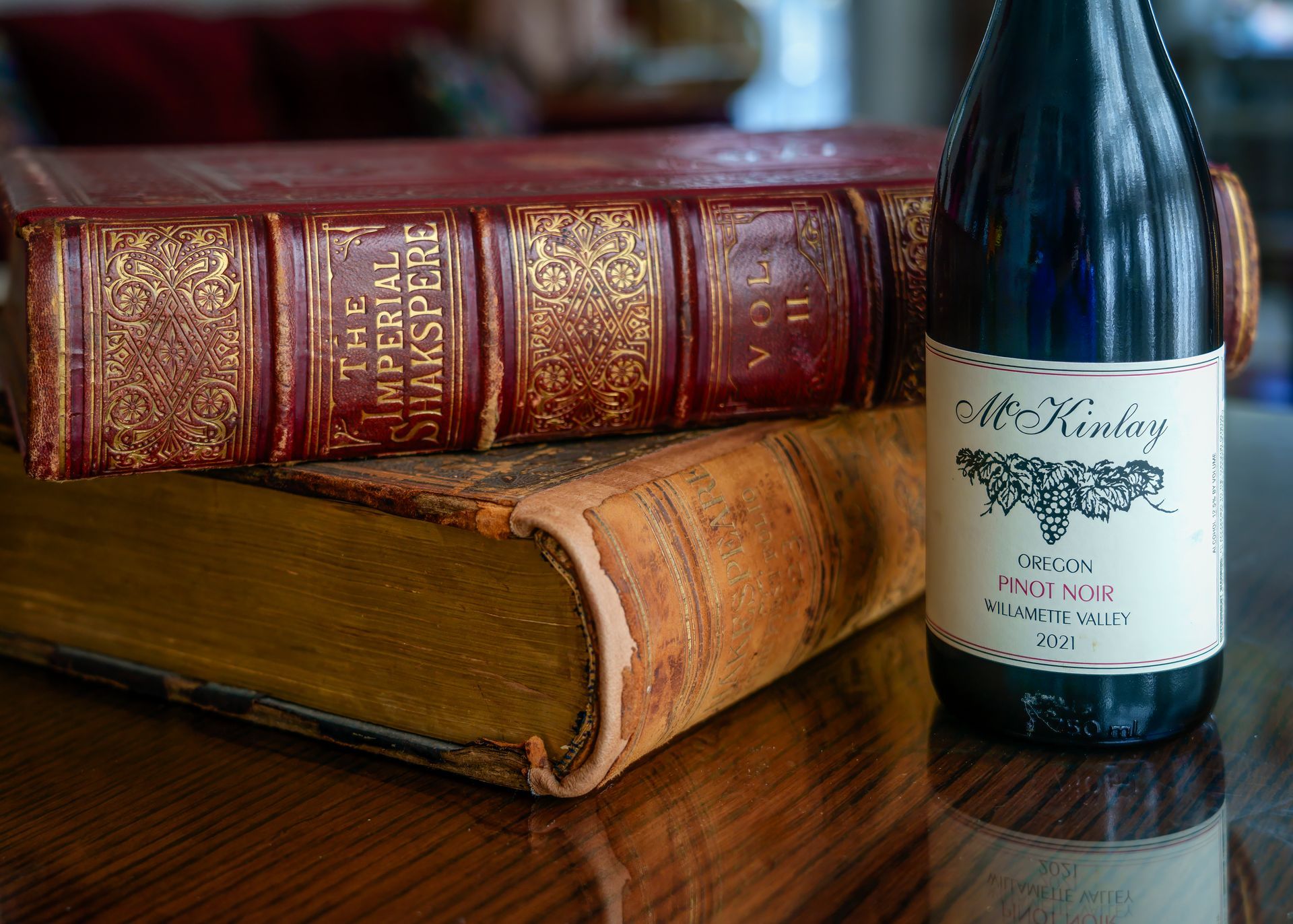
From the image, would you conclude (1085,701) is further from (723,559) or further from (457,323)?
(457,323)

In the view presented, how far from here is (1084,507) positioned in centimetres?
44

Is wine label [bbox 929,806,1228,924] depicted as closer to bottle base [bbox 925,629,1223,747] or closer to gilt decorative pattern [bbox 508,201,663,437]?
bottle base [bbox 925,629,1223,747]

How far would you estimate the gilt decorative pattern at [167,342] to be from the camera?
0.48m

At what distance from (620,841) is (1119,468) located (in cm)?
21

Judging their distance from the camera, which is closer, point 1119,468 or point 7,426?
point 1119,468

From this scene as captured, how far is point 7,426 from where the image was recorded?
58 centimetres

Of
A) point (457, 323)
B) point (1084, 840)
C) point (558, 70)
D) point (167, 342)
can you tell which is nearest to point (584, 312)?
point (457, 323)

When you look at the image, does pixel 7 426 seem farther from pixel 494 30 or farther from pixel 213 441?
pixel 494 30

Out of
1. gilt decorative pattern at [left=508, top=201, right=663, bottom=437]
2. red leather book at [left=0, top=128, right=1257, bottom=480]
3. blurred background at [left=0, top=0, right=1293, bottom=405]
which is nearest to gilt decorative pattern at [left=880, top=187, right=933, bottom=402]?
red leather book at [left=0, top=128, right=1257, bottom=480]

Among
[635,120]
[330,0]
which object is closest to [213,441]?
[635,120]

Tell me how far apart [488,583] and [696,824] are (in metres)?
0.11

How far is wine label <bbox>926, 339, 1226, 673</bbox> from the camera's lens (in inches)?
17.2

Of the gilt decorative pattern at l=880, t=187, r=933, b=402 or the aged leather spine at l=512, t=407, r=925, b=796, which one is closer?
the aged leather spine at l=512, t=407, r=925, b=796

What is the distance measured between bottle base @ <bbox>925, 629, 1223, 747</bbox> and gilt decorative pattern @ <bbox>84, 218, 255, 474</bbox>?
0.29 m
